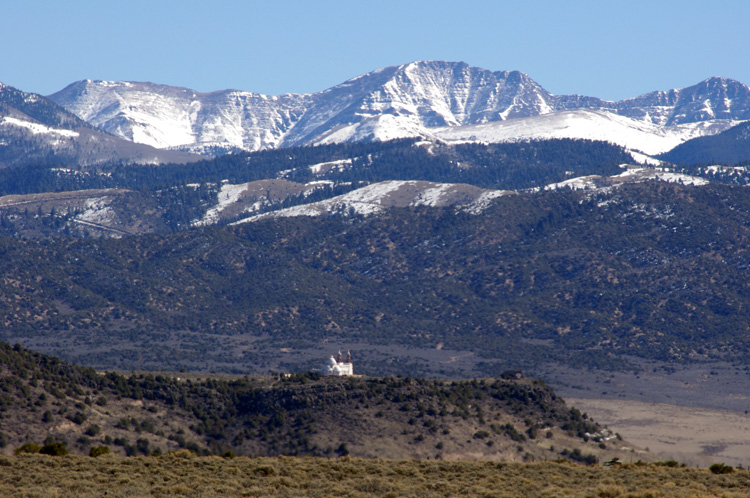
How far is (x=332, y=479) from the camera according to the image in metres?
69.9

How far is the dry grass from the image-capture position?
63.8m

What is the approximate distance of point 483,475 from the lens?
7238cm

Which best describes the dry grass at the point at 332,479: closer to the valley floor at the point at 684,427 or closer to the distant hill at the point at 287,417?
the distant hill at the point at 287,417

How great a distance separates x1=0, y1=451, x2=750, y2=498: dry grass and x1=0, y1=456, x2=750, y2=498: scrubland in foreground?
0.18 ft

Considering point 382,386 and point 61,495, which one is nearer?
point 61,495

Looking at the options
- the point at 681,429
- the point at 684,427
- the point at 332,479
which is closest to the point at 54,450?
the point at 332,479

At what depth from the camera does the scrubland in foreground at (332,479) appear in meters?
63.8

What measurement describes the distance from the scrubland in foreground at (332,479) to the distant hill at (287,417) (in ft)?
116

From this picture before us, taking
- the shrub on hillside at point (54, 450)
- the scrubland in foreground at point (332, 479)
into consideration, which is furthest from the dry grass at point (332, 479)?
the shrub on hillside at point (54, 450)

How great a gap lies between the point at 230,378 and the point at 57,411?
124 feet

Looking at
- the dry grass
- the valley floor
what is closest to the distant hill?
the valley floor

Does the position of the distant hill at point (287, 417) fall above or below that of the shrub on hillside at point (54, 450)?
below

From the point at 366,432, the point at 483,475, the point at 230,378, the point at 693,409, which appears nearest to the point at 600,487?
the point at 483,475

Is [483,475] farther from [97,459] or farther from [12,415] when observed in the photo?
[12,415]
